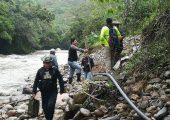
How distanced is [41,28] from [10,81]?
155ft

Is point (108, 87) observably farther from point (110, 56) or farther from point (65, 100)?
point (110, 56)

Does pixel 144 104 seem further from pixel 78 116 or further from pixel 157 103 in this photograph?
pixel 78 116

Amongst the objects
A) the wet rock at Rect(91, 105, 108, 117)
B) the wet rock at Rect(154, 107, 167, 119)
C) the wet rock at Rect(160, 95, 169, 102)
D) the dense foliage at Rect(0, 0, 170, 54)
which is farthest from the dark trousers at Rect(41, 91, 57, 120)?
the dense foliage at Rect(0, 0, 170, 54)

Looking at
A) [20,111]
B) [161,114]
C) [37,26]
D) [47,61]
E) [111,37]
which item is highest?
[37,26]

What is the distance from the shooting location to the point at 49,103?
929cm

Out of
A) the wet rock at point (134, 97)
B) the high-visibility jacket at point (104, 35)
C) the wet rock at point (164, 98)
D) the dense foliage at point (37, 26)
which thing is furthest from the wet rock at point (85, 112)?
the dense foliage at point (37, 26)

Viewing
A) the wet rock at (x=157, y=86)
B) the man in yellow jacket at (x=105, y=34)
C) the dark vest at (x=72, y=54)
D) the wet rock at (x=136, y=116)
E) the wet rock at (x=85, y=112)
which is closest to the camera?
the wet rock at (x=136, y=116)

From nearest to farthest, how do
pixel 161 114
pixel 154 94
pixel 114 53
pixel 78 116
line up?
1. pixel 161 114
2. pixel 154 94
3. pixel 78 116
4. pixel 114 53

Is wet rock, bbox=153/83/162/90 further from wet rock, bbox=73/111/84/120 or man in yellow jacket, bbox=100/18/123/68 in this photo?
man in yellow jacket, bbox=100/18/123/68

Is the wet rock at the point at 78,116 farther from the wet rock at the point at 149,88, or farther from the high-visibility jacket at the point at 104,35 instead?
the high-visibility jacket at the point at 104,35

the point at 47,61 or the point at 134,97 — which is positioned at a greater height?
the point at 47,61

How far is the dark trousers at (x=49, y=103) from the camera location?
365 inches

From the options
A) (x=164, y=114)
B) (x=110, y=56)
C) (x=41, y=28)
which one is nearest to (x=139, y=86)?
(x=164, y=114)

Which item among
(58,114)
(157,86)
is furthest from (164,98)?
(58,114)
